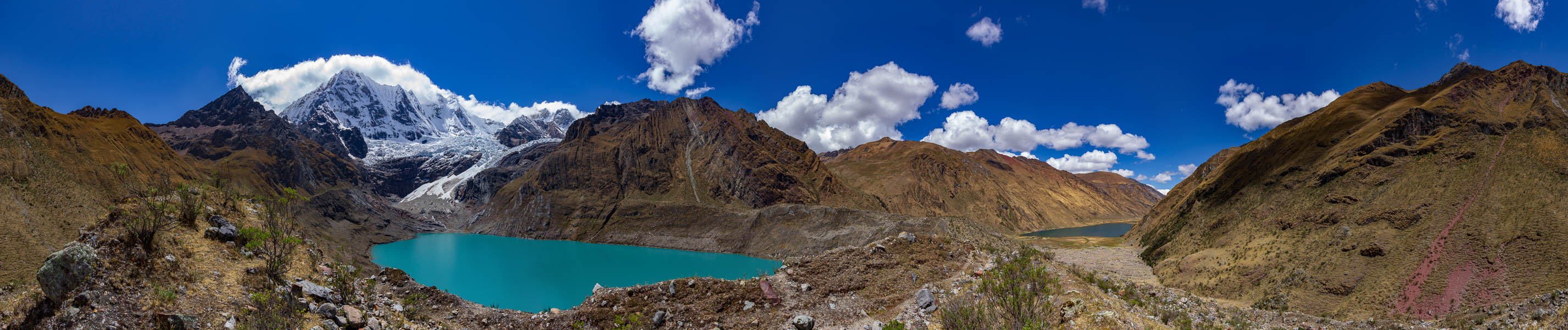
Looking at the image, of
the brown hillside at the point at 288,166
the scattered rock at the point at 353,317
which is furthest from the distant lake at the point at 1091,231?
the brown hillside at the point at 288,166

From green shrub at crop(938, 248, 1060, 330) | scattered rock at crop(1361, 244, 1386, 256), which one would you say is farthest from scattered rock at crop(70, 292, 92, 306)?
scattered rock at crop(1361, 244, 1386, 256)

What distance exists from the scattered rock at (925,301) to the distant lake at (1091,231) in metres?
141

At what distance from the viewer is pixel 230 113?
531 feet

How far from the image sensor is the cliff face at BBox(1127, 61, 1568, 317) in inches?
936

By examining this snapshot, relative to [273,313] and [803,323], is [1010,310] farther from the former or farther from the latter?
[273,313]

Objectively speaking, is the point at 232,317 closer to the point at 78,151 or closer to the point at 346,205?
the point at 78,151

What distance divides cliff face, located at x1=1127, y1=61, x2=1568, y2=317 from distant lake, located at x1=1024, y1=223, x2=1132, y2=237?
87007 mm

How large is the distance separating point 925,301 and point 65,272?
15.8 m

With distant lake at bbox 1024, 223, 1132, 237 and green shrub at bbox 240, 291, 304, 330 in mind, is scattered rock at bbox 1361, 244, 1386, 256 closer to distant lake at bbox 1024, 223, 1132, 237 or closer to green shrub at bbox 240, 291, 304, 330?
green shrub at bbox 240, 291, 304, 330

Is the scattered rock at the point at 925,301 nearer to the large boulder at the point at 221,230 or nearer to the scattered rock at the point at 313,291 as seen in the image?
the scattered rock at the point at 313,291

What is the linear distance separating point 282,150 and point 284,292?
161 meters

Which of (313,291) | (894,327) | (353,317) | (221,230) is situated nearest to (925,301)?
(894,327)

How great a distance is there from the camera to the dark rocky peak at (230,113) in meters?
155

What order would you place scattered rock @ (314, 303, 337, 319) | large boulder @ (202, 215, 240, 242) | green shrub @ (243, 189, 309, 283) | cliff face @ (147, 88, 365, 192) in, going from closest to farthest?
scattered rock @ (314, 303, 337, 319), green shrub @ (243, 189, 309, 283), large boulder @ (202, 215, 240, 242), cliff face @ (147, 88, 365, 192)
